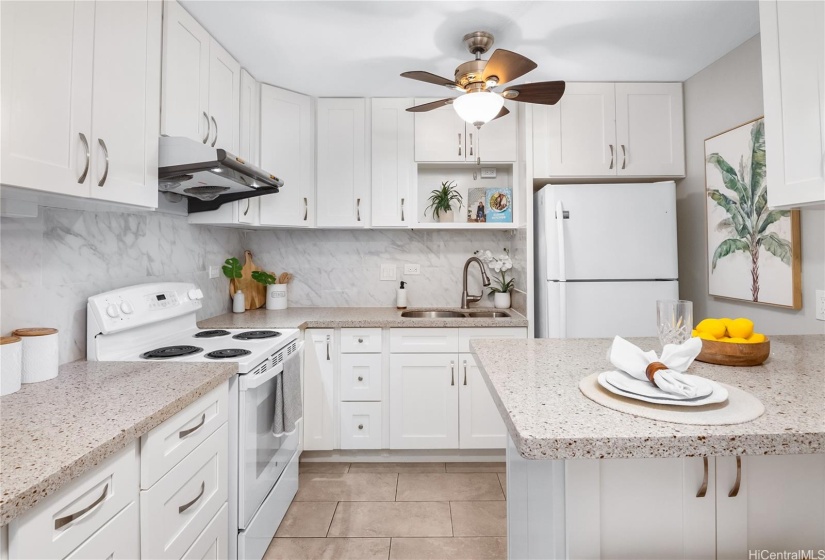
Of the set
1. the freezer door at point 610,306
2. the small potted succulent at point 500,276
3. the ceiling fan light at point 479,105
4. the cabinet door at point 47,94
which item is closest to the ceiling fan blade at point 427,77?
the ceiling fan light at point 479,105

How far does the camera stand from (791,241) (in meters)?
1.80

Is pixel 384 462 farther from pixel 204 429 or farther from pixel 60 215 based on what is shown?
pixel 60 215

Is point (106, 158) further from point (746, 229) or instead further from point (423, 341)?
point (746, 229)

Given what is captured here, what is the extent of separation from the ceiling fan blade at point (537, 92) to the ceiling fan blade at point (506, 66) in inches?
2.6

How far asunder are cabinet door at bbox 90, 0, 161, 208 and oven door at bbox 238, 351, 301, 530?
844 millimetres

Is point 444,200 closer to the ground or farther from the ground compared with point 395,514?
farther from the ground

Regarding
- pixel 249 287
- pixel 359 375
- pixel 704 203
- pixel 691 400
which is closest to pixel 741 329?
pixel 691 400

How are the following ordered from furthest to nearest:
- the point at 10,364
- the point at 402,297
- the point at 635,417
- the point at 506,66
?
the point at 402,297, the point at 506,66, the point at 10,364, the point at 635,417

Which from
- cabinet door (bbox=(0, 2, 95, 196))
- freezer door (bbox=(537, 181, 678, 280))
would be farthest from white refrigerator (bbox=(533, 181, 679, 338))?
cabinet door (bbox=(0, 2, 95, 196))

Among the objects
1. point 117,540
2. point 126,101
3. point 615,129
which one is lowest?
point 117,540

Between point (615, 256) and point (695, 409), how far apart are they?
1.76m

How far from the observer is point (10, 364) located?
3.63ft

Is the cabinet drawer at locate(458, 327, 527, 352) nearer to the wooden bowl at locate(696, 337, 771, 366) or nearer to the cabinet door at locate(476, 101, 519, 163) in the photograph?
the cabinet door at locate(476, 101, 519, 163)

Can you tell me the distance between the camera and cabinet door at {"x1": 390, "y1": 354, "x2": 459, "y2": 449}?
252 centimetres
